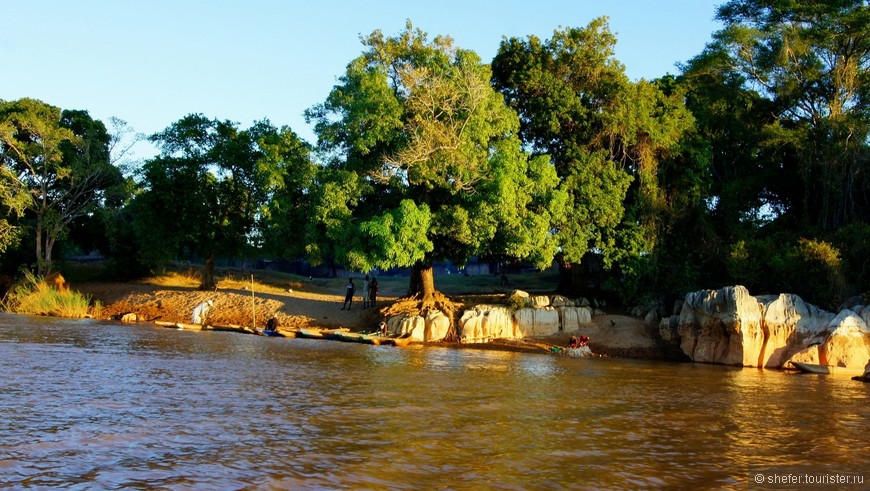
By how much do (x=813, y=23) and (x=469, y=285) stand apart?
23.2 metres

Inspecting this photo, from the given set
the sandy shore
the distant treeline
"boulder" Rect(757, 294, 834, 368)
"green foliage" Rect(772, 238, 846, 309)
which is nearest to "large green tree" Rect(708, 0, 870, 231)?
the distant treeline

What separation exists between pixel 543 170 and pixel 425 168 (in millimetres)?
4896

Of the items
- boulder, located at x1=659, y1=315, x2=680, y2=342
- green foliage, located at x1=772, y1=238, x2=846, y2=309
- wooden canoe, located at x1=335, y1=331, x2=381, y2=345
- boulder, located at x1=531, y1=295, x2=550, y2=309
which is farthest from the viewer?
boulder, located at x1=531, y1=295, x2=550, y2=309

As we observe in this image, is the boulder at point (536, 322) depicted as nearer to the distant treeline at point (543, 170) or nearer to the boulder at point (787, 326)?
the distant treeline at point (543, 170)

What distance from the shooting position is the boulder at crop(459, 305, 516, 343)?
27.2 metres

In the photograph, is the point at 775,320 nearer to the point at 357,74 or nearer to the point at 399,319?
the point at 399,319

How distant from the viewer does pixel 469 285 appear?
144 feet

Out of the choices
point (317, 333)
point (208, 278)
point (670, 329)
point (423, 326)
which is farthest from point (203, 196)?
point (670, 329)

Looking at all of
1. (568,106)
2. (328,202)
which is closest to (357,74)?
(328,202)

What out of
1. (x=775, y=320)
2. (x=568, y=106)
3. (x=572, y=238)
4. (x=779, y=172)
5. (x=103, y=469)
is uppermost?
(x=568, y=106)

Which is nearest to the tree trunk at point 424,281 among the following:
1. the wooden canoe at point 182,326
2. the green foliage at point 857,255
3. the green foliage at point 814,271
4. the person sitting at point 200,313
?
the wooden canoe at point 182,326

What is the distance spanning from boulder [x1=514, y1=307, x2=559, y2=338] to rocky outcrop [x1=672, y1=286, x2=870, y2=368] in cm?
554

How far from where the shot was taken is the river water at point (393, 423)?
847 centimetres

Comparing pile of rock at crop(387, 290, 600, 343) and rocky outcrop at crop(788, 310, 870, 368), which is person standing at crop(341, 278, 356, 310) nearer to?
pile of rock at crop(387, 290, 600, 343)
